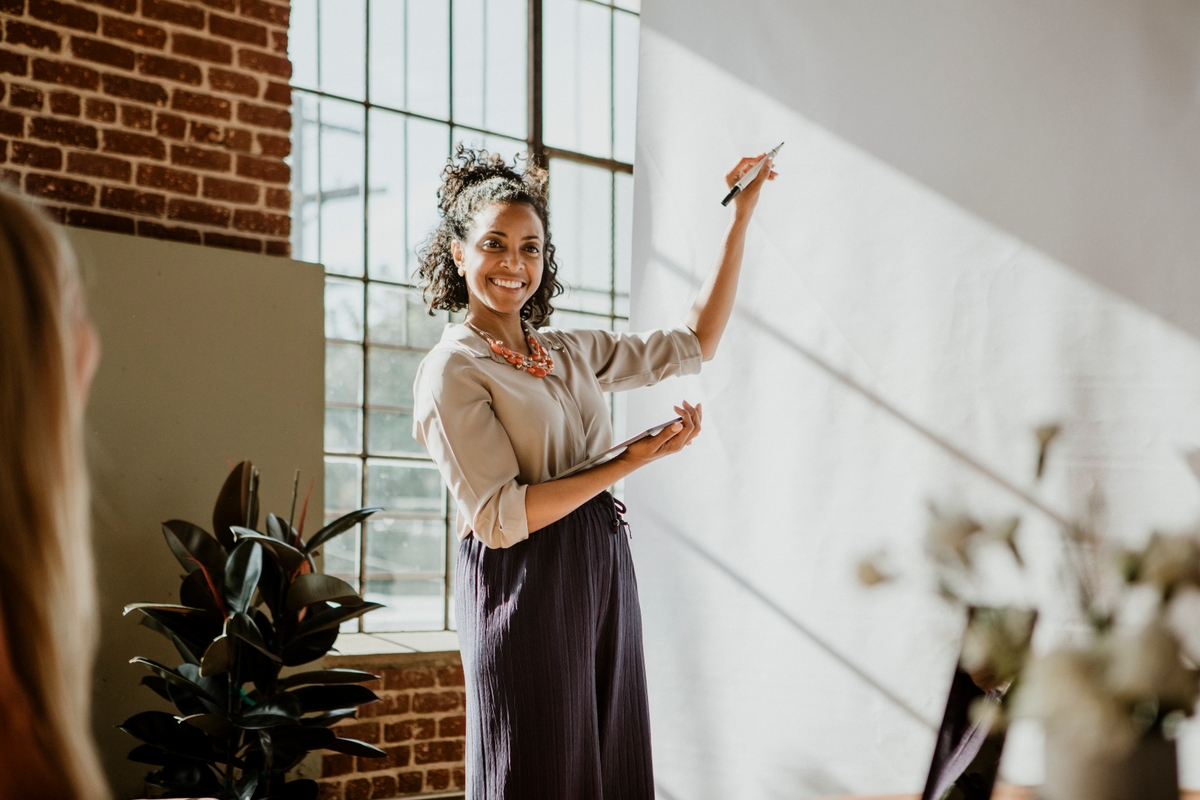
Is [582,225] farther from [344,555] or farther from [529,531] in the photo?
[529,531]

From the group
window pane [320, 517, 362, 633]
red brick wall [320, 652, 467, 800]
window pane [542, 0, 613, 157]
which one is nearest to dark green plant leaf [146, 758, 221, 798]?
red brick wall [320, 652, 467, 800]

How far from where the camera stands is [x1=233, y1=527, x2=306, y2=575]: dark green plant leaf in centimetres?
252

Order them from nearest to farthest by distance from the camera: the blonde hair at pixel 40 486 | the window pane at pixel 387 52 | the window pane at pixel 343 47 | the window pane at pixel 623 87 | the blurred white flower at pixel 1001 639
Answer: the blonde hair at pixel 40 486 < the blurred white flower at pixel 1001 639 < the window pane at pixel 343 47 < the window pane at pixel 387 52 < the window pane at pixel 623 87

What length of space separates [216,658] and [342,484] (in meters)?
1.33

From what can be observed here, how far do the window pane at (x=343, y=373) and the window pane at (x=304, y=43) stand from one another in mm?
955

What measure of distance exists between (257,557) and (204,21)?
5.86 ft

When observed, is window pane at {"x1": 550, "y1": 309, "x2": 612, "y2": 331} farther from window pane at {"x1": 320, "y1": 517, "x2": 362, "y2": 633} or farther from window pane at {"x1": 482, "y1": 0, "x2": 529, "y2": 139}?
window pane at {"x1": 320, "y1": 517, "x2": 362, "y2": 633}

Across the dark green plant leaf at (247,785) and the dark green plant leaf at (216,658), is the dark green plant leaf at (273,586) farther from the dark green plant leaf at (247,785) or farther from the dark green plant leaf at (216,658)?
the dark green plant leaf at (247,785)

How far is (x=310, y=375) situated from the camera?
3.34m

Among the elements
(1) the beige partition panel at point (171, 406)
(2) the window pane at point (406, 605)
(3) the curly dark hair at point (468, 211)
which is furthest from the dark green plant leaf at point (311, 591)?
(2) the window pane at point (406, 605)

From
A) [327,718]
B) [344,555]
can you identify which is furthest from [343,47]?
[327,718]

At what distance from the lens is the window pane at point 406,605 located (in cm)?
380

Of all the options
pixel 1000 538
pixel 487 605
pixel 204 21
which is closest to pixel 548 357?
pixel 487 605

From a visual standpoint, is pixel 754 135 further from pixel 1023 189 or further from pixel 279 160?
pixel 279 160
